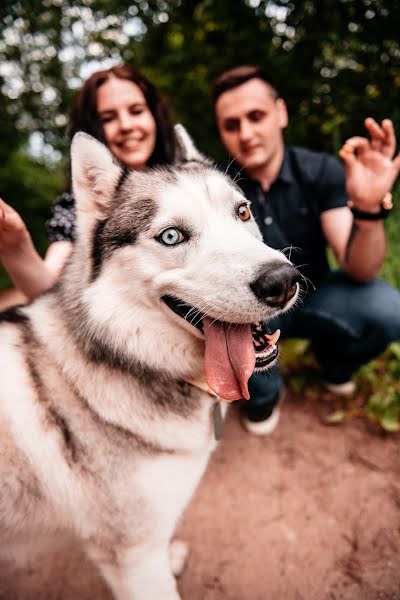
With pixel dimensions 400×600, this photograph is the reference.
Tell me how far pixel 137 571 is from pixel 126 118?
9.88 feet

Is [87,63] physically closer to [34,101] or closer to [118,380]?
[34,101]

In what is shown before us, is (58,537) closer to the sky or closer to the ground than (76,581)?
closer to the sky

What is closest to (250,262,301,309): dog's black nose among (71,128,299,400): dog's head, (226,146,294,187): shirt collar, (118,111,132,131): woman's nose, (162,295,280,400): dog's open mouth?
(71,128,299,400): dog's head

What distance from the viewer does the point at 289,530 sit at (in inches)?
89.0

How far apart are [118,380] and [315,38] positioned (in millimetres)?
3768

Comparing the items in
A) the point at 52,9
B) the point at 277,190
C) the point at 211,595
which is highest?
the point at 52,9

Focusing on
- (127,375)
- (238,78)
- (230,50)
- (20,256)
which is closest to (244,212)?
(127,375)

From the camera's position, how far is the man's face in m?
2.79

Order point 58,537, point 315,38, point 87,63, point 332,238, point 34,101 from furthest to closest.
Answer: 1. point 34,101
2. point 87,63
3. point 315,38
4. point 332,238
5. point 58,537

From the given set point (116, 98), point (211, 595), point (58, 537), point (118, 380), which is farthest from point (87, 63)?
point (211, 595)

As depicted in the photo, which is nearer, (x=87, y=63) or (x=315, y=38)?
(x=315, y=38)

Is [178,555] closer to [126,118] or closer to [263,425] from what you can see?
[263,425]

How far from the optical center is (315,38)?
352cm

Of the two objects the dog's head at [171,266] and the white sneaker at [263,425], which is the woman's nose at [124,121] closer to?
the dog's head at [171,266]
